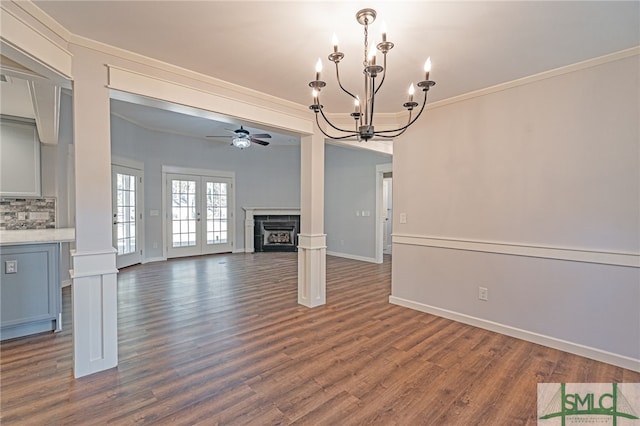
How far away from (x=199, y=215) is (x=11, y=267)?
4717 millimetres

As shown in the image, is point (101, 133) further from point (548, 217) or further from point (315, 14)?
point (548, 217)

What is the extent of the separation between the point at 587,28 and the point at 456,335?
2.64 metres

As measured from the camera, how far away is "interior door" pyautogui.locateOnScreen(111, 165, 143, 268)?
18.9ft

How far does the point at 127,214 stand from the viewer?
20.0 feet

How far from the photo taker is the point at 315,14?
1.92m

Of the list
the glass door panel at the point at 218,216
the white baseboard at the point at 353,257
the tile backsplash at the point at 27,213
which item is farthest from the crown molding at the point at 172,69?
the glass door panel at the point at 218,216

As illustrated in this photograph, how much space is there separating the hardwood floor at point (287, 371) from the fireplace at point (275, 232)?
14.6 feet

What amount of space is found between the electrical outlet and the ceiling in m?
2.06

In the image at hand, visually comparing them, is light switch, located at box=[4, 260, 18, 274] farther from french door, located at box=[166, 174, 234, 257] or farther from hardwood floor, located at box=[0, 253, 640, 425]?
french door, located at box=[166, 174, 234, 257]

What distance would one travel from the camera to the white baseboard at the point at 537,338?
243 centimetres

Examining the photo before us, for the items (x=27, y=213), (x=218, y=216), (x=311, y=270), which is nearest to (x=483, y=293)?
(x=311, y=270)

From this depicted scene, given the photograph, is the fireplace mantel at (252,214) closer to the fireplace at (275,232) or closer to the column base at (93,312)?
the fireplace at (275,232)

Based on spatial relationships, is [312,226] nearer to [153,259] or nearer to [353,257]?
[353,257]

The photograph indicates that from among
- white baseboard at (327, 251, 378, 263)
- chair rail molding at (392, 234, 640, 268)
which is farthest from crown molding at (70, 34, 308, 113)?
white baseboard at (327, 251, 378, 263)
